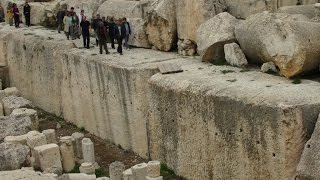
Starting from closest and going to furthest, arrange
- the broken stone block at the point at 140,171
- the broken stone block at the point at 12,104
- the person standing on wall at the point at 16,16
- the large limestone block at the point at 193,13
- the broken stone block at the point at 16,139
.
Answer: the broken stone block at the point at 140,171 < the broken stone block at the point at 16,139 < the large limestone block at the point at 193,13 < the broken stone block at the point at 12,104 < the person standing on wall at the point at 16,16

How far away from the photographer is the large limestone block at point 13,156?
1179 centimetres

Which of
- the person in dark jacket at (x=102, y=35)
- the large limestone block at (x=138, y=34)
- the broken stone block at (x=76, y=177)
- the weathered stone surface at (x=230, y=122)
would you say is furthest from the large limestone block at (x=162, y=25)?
the broken stone block at (x=76, y=177)

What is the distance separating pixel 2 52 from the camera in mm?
19109

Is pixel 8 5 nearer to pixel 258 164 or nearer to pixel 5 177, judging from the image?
pixel 5 177

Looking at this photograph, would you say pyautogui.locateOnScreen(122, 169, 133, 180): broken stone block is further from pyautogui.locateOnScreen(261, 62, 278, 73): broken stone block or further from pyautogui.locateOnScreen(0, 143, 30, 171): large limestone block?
pyautogui.locateOnScreen(261, 62, 278, 73): broken stone block

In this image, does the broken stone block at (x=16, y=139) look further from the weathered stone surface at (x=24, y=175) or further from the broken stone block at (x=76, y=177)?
the broken stone block at (x=76, y=177)

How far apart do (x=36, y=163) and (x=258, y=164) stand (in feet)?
14.9

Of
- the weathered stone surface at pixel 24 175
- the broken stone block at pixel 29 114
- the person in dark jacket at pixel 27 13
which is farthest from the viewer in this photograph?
the person in dark jacket at pixel 27 13

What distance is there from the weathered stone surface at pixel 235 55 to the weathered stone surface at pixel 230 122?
7.6 inches

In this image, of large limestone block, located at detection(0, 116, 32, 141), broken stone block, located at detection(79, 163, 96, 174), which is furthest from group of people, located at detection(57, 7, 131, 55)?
broken stone block, located at detection(79, 163, 96, 174)

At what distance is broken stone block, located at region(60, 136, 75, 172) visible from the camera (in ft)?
40.5

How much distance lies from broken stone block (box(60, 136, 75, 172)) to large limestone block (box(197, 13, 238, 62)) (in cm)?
328

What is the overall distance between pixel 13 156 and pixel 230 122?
445 centimetres

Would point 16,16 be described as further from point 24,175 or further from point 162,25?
point 24,175
